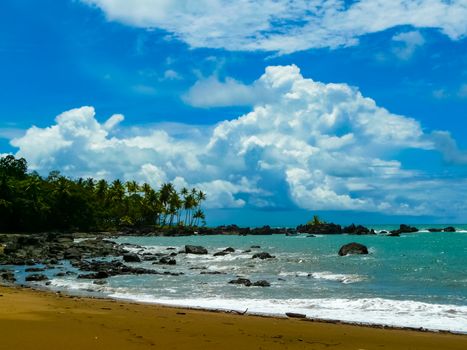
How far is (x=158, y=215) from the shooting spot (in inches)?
5128

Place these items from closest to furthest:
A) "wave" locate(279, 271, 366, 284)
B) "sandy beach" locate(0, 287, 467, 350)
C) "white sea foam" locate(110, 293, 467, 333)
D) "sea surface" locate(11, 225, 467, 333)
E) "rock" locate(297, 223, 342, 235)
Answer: "sandy beach" locate(0, 287, 467, 350) < "white sea foam" locate(110, 293, 467, 333) < "sea surface" locate(11, 225, 467, 333) < "wave" locate(279, 271, 366, 284) < "rock" locate(297, 223, 342, 235)

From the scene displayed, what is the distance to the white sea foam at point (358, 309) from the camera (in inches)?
588

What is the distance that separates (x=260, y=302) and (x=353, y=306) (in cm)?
354

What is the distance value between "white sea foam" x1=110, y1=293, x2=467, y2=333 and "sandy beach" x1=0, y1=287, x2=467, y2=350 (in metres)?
1.70

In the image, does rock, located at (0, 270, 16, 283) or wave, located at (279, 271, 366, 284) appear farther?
wave, located at (279, 271, 366, 284)

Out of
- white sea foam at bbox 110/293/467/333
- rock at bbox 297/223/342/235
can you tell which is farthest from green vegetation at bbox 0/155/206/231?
white sea foam at bbox 110/293/467/333

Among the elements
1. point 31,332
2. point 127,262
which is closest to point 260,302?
point 31,332

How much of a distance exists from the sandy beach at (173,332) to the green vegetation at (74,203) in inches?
2584

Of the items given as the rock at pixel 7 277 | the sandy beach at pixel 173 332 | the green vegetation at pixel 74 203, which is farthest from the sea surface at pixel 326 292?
the green vegetation at pixel 74 203

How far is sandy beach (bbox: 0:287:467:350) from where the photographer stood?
9836mm

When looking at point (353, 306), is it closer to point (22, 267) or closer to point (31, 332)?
point (31, 332)

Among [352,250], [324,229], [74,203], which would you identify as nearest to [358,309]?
[352,250]

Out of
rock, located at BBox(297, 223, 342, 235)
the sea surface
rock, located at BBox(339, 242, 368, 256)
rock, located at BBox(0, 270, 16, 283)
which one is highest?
rock, located at BBox(297, 223, 342, 235)

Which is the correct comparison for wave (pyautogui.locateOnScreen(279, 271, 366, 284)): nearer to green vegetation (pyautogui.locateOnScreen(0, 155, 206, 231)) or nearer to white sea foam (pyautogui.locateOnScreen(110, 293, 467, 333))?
white sea foam (pyautogui.locateOnScreen(110, 293, 467, 333))
